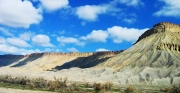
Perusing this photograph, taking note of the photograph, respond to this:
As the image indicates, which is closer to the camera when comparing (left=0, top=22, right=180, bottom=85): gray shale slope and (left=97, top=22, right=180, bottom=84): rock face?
(left=97, top=22, right=180, bottom=84): rock face

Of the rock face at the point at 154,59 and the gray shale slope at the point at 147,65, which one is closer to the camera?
the rock face at the point at 154,59

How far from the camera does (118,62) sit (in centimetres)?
10369

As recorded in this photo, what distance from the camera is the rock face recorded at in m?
79.1

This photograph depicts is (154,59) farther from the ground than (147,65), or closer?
farther from the ground

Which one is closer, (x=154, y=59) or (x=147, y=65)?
(x=147, y=65)

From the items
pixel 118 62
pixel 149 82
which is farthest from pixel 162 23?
pixel 149 82

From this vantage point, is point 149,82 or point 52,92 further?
point 149,82

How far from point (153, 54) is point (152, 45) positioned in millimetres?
6983

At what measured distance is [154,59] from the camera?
94.8 meters

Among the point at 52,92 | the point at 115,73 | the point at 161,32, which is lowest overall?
the point at 52,92

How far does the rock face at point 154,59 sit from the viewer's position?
7906 cm

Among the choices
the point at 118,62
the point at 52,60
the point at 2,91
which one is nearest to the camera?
the point at 2,91

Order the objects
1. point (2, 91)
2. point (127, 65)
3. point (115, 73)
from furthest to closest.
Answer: point (127, 65) → point (115, 73) → point (2, 91)

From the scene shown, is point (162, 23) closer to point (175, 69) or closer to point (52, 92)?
point (175, 69)
